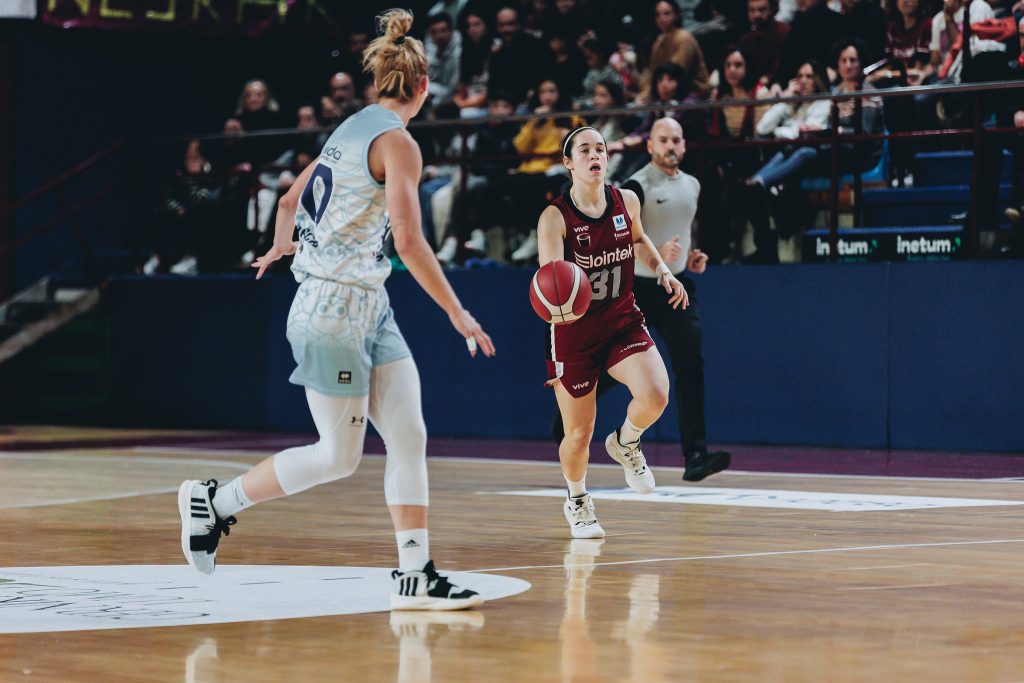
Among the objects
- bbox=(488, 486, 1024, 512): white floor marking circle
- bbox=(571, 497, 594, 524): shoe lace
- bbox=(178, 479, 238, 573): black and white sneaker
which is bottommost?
bbox=(488, 486, 1024, 512): white floor marking circle

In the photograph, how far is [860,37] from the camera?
15992 mm

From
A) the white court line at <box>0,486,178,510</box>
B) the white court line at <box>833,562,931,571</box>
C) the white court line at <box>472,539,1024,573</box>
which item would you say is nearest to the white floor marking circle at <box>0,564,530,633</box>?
the white court line at <box>472,539,1024,573</box>

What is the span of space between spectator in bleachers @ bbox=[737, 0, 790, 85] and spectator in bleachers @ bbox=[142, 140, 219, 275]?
5851mm

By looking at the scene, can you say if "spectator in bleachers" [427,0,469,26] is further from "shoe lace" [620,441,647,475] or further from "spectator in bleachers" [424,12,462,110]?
"shoe lace" [620,441,647,475]

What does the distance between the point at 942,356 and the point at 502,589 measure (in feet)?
27.8

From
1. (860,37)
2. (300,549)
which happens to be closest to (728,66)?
(860,37)

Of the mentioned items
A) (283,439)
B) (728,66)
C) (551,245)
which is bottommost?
(283,439)

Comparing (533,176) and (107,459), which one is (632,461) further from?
(533,176)

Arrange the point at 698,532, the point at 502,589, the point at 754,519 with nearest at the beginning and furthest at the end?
the point at 502,589 < the point at 698,532 < the point at 754,519

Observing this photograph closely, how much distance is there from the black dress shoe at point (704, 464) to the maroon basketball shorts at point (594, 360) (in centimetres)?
212

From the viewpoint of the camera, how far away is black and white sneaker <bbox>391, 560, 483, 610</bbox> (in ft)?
20.6

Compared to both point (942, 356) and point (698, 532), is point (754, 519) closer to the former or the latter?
point (698, 532)

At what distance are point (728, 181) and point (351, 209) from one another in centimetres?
917

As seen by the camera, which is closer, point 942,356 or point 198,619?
point 198,619
